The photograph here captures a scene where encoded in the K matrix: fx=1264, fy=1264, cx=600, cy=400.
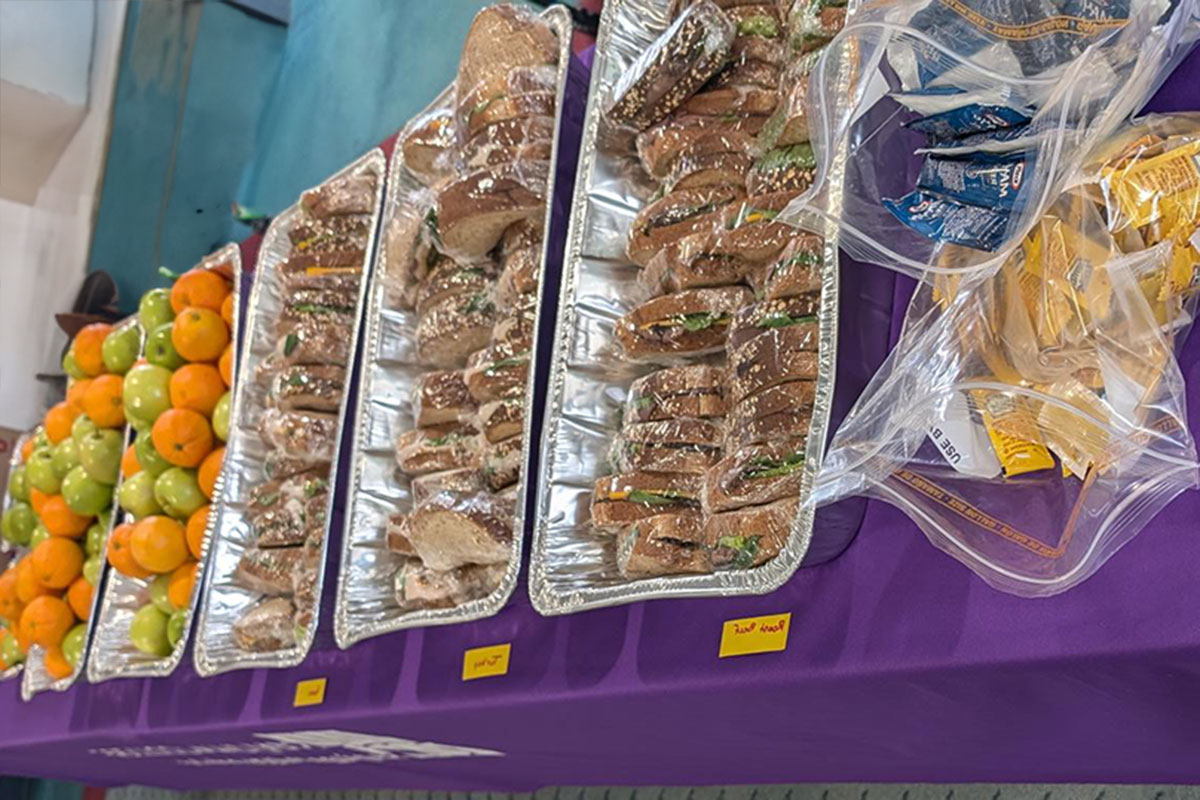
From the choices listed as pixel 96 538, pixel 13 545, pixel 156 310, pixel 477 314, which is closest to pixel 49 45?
pixel 13 545

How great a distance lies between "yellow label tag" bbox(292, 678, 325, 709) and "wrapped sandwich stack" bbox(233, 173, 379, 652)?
105 mm

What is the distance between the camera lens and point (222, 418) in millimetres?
3041

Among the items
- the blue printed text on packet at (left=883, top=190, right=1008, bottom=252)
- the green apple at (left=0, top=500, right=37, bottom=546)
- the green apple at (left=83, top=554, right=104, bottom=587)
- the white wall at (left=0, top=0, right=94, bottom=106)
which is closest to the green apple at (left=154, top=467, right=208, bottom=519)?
the green apple at (left=83, top=554, right=104, bottom=587)

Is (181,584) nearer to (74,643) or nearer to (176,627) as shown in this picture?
(176,627)

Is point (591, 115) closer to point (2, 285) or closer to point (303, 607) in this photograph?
point (303, 607)

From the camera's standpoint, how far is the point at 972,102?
4.09 ft

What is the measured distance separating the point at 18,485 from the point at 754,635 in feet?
10.7

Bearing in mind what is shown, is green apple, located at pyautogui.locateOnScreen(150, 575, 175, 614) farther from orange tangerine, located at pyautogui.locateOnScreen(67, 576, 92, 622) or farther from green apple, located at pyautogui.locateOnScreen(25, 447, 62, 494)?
green apple, located at pyautogui.locateOnScreen(25, 447, 62, 494)

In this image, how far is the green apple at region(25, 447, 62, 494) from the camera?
3.74m

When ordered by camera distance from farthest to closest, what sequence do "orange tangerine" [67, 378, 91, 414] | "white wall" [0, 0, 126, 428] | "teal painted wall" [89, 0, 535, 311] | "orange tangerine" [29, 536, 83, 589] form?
"white wall" [0, 0, 126, 428] < "teal painted wall" [89, 0, 535, 311] < "orange tangerine" [67, 378, 91, 414] < "orange tangerine" [29, 536, 83, 589]

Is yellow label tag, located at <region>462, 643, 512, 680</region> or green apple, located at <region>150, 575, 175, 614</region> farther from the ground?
yellow label tag, located at <region>462, 643, 512, 680</region>

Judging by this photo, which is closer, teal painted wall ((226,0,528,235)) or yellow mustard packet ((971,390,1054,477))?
yellow mustard packet ((971,390,1054,477))

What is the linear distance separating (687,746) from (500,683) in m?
0.31

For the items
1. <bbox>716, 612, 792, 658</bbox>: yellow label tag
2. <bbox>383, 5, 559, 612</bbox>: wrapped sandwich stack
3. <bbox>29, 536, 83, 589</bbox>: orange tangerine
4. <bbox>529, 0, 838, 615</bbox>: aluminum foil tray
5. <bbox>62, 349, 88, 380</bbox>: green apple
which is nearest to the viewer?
<bbox>716, 612, 792, 658</bbox>: yellow label tag
